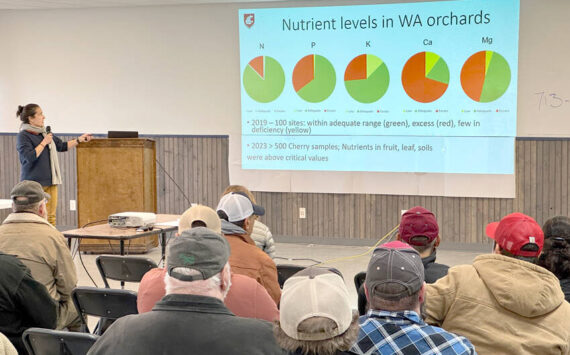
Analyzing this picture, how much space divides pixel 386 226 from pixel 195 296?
623cm

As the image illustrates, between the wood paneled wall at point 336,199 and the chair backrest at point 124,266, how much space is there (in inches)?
168

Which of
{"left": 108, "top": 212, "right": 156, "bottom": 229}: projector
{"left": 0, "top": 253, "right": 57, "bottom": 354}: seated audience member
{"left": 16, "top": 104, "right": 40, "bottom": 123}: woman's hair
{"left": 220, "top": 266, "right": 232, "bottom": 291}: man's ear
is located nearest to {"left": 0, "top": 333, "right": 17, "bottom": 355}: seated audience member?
{"left": 220, "top": 266, "right": 232, "bottom": 291}: man's ear

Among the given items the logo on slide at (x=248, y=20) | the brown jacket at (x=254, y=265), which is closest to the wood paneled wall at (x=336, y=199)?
the logo on slide at (x=248, y=20)

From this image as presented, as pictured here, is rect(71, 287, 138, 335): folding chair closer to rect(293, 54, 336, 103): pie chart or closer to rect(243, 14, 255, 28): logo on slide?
rect(293, 54, 336, 103): pie chart

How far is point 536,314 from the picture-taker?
2.39 metres

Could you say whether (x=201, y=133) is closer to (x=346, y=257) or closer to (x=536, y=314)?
(x=346, y=257)

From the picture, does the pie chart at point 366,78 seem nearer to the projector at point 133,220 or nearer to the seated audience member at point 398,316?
the projector at point 133,220

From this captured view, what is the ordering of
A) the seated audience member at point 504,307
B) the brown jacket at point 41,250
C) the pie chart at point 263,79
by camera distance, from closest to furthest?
the seated audience member at point 504,307
the brown jacket at point 41,250
the pie chart at point 263,79

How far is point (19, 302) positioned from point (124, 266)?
103cm

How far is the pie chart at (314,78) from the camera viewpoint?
782 centimetres

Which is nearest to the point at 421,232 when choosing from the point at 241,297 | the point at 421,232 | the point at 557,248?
the point at 421,232

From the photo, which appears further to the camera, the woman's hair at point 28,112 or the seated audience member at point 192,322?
the woman's hair at point 28,112

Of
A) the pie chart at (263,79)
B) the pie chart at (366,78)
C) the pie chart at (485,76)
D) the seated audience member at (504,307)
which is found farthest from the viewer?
the pie chart at (263,79)

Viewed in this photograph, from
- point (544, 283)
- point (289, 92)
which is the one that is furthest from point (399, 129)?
point (544, 283)
